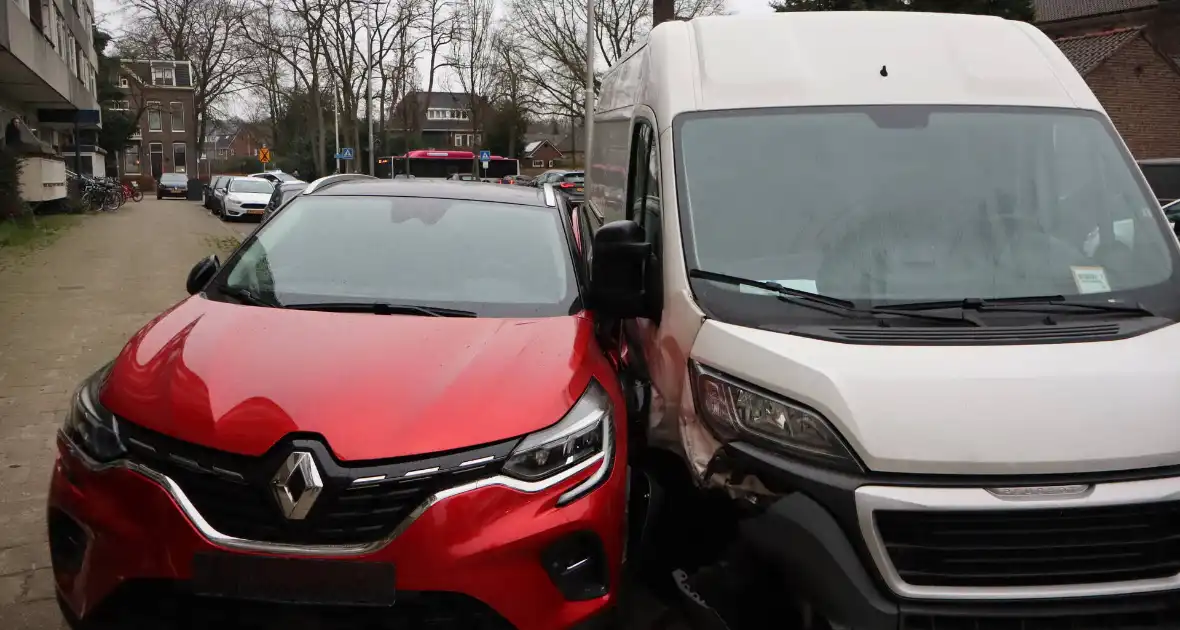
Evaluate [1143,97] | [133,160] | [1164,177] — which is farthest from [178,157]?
[1164,177]

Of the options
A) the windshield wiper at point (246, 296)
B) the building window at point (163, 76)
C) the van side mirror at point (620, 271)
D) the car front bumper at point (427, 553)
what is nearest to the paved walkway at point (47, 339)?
the car front bumper at point (427, 553)

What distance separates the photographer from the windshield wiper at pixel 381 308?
11.9 ft

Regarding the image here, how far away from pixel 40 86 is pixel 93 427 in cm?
2431

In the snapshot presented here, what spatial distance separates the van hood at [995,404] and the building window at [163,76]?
8209 centimetres

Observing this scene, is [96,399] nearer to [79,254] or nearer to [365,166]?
[79,254]

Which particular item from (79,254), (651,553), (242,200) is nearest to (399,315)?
(651,553)

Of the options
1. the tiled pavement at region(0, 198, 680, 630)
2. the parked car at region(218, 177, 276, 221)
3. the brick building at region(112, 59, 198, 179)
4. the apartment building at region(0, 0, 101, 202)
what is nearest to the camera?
the tiled pavement at region(0, 198, 680, 630)

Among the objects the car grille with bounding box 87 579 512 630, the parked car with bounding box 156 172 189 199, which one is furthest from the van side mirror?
the parked car with bounding box 156 172 189 199

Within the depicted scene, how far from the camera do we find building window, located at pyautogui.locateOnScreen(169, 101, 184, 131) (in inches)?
3203

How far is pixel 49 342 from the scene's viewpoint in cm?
832

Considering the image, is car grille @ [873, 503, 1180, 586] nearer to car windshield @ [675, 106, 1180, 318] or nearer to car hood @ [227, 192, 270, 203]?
car windshield @ [675, 106, 1180, 318]

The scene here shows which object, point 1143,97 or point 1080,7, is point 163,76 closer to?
point 1080,7

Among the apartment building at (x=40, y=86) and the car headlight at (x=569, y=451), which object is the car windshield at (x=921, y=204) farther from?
the apartment building at (x=40, y=86)

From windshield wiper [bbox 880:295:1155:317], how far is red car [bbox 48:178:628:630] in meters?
1.10
